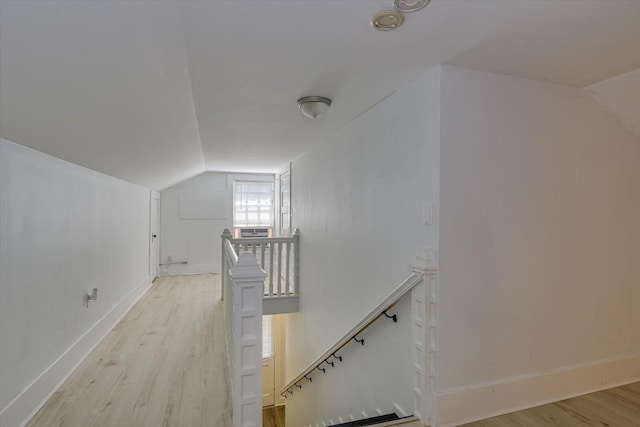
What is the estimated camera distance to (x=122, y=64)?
5.59ft

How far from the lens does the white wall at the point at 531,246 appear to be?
196 cm

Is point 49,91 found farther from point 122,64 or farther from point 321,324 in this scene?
point 321,324

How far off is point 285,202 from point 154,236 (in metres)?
2.94

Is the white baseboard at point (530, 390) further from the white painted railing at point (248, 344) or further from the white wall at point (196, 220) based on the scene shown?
the white wall at point (196, 220)

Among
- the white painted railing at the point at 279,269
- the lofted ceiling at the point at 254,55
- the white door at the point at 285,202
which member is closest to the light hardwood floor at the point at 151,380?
the white painted railing at the point at 279,269

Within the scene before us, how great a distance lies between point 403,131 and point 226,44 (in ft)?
4.15

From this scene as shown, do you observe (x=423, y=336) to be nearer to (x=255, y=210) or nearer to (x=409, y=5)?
(x=409, y=5)

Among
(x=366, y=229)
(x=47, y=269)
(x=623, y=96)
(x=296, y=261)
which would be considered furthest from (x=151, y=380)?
(x=623, y=96)

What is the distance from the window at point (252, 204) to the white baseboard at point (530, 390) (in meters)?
6.27

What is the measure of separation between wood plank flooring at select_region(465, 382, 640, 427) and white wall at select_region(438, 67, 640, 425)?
0.06 metres

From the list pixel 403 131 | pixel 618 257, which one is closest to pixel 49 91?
pixel 403 131

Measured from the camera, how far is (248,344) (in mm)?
1853

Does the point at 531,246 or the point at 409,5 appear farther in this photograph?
the point at 531,246

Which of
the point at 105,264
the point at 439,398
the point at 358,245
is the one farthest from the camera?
the point at 105,264
